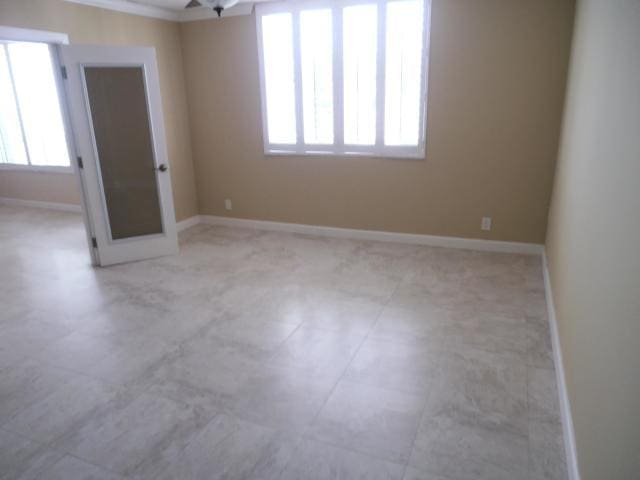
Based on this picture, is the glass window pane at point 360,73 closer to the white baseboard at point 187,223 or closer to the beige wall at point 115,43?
the beige wall at point 115,43

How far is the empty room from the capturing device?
6.22 feet

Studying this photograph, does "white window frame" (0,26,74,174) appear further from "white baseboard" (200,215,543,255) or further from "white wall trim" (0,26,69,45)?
"white baseboard" (200,215,543,255)

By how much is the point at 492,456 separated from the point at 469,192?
9.54 ft

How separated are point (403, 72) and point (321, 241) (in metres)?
1.96

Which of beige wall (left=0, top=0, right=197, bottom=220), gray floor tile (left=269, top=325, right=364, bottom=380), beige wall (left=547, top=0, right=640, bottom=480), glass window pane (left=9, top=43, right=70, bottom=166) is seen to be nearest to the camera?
beige wall (left=547, top=0, right=640, bottom=480)

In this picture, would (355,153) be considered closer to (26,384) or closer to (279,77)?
(279,77)

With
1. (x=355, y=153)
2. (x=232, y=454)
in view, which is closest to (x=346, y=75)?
(x=355, y=153)

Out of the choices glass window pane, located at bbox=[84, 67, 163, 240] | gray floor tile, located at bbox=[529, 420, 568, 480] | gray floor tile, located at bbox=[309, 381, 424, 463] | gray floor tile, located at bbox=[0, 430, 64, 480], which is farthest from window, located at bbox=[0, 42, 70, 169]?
gray floor tile, located at bbox=[529, 420, 568, 480]

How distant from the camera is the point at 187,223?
5.57 m

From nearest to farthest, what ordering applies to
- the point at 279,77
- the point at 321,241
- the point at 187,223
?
the point at 279,77 < the point at 321,241 < the point at 187,223

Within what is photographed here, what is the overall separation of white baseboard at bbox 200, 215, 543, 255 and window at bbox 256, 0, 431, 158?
2.89 feet

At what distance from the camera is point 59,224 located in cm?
574

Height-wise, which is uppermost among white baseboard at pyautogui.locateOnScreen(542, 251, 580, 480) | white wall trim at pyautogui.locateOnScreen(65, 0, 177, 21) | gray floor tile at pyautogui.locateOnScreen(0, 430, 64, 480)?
white wall trim at pyautogui.locateOnScreen(65, 0, 177, 21)

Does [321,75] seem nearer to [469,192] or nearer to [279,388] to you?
[469,192]
